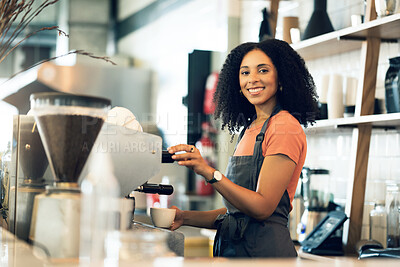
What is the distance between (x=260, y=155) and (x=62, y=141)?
2.80 feet

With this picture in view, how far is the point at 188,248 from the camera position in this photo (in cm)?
380

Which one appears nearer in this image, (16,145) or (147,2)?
(16,145)

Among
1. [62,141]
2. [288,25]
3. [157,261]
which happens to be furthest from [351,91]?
[157,261]

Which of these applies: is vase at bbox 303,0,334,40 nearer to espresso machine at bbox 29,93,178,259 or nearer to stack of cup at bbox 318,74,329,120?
stack of cup at bbox 318,74,329,120

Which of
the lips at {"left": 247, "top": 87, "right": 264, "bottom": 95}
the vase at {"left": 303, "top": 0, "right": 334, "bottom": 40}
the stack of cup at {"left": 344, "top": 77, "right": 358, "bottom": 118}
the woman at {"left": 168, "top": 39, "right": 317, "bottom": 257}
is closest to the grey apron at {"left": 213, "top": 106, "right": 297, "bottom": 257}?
the woman at {"left": 168, "top": 39, "right": 317, "bottom": 257}

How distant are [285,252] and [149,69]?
4.87 metres

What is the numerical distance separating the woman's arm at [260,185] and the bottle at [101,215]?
0.79m

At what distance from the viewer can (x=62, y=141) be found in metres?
1.18

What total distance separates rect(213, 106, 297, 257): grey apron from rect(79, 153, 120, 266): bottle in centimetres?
97

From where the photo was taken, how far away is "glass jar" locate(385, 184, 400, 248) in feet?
8.25

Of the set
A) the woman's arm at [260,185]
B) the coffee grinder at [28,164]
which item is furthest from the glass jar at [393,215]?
→ the coffee grinder at [28,164]

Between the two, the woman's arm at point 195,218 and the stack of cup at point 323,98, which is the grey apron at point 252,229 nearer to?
the woman's arm at point 195,218

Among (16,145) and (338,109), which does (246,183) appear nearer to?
(16,145)

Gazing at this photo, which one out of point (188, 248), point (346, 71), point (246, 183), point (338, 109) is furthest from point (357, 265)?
point (188, 248)
